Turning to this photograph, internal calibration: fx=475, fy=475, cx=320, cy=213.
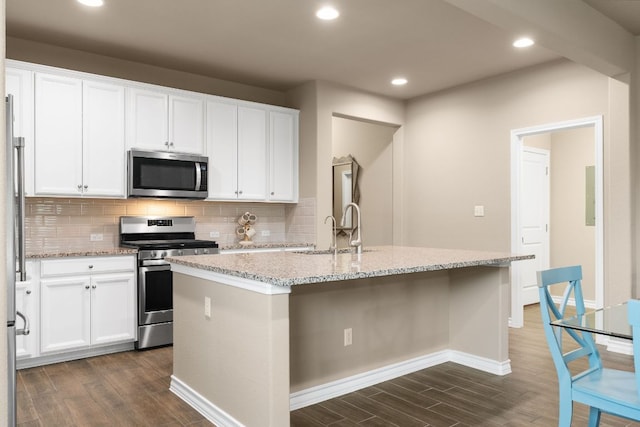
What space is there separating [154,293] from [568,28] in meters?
3.83

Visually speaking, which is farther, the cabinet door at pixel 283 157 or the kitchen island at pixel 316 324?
the cabinet door at pixel 283 157

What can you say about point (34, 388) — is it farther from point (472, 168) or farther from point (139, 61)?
point (472, 168)

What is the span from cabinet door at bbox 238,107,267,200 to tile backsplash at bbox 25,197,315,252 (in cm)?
37

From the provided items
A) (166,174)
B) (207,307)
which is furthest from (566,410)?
(166,174)

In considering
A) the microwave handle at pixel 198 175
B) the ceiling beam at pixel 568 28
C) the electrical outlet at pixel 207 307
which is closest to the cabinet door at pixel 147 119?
the microwave handle at pixel 198 175

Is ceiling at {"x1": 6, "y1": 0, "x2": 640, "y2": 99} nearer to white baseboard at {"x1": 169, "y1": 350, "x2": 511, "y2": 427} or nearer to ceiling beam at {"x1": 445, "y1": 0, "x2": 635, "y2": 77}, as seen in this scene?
ceiling beam at {"x1": 445, "y1": 0, "x2": 635, "y2": 77}

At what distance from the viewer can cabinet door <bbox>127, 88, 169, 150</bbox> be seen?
4309mm

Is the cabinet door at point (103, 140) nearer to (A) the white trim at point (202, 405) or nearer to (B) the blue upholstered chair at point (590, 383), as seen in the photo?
(A) the white trim at point (202, 405)

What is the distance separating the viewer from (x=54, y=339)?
12.2 feet

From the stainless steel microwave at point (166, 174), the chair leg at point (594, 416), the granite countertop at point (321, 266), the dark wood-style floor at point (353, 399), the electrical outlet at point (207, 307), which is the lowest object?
the dark wood-style floor at point (353, 399)

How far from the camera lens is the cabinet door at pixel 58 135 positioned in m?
3.85

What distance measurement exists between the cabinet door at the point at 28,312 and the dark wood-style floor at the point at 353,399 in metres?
0.15

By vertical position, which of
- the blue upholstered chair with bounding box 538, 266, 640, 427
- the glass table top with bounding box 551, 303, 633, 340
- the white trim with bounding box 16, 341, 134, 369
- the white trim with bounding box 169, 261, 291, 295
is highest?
the white trim with bounding box 169, 261, 291, 295

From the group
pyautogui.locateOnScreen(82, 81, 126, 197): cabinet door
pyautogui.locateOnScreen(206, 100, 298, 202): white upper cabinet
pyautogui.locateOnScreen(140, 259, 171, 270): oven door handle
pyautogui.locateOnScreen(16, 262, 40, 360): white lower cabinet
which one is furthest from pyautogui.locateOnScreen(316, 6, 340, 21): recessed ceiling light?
pyautogui.locateOnScreen(16, 262, 40, 360): white lower cabinet
